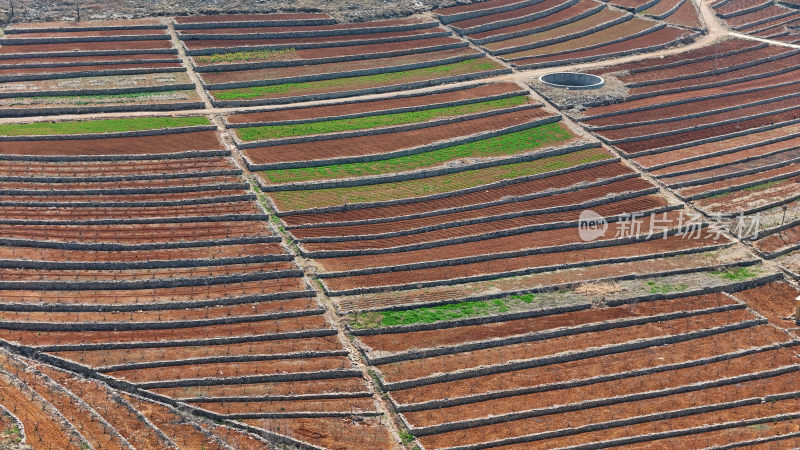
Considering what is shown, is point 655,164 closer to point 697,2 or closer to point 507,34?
point 507,34

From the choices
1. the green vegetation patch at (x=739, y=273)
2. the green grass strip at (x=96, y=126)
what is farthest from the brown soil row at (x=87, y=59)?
the green vegetation patch at (x=739, y=273)

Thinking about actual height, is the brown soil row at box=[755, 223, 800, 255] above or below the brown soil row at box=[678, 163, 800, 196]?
below

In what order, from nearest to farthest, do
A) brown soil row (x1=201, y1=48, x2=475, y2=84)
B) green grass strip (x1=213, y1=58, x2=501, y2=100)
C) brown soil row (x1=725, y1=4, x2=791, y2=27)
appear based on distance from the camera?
green grass strip (x1=213, y1=58, x2=501, y2=100) < brown soil row (x1=201, y1=48, x2=475, y2=84) < brown soil row (x1=725, y1=4, x2=791, y2=27)


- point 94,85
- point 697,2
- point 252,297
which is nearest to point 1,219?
point 252,297

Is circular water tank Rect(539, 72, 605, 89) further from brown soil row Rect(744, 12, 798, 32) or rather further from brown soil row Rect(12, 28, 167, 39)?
brown soil row Rect(12, 28, 167, 39)

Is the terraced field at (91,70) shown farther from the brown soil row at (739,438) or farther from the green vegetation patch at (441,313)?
the brown soil row at (739,438)

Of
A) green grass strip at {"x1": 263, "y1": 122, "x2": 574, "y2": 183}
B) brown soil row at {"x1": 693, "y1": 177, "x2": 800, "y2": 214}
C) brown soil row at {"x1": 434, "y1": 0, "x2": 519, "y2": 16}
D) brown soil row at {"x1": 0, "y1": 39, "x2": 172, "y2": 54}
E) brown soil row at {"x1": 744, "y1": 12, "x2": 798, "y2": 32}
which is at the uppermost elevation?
brown soil row at {"x1": 0, "y1": 39, "x2": 172, "y2": 54}

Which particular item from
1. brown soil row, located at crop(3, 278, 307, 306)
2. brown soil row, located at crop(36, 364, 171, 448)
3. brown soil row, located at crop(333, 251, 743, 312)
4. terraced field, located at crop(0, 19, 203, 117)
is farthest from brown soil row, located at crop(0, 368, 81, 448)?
terraced field, located at crop(0, 19, 203, 117)
